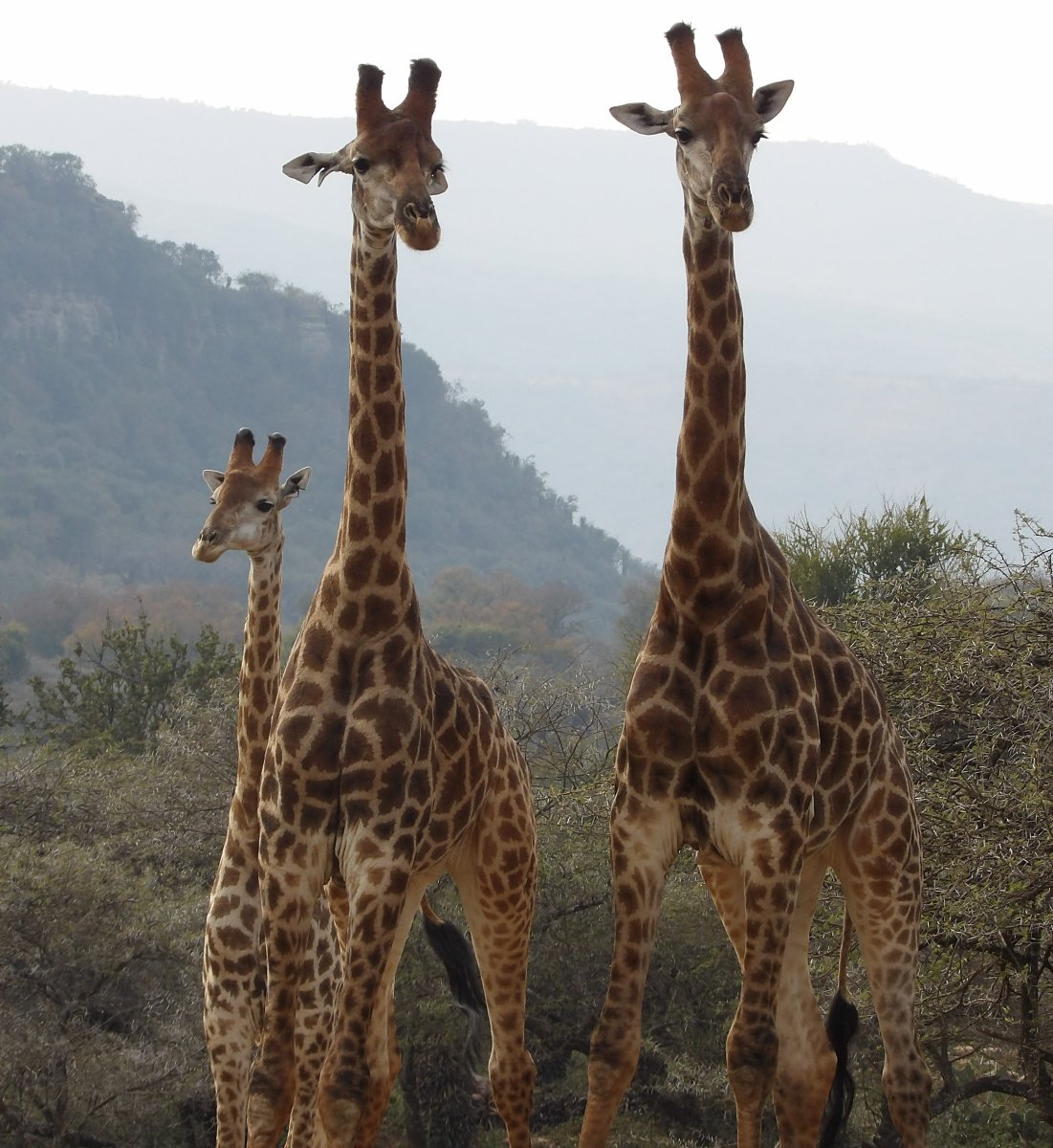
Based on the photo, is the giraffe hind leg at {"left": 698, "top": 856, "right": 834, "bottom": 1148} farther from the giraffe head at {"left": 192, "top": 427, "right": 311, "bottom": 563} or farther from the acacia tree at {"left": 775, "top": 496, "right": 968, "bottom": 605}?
the acacia tree at {"left": 775, "top": 496, "right": 968, "bottom": 605}

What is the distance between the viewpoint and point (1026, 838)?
339 inches

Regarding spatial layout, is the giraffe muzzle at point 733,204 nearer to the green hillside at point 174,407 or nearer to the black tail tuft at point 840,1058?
the black tail tuft at point 840,1058

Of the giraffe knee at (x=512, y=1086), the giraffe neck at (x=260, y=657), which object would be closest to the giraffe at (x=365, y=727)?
the giraffe knee at (x=512, y=1086)

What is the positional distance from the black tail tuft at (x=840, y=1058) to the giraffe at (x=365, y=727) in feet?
5.51

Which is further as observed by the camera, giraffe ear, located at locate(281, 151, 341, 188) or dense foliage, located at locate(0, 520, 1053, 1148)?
dense foliage, located at locate(0, 520, 1053, 1148)

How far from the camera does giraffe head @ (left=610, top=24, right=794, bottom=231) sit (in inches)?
202

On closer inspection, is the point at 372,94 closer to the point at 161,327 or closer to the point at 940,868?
the point at 940,868

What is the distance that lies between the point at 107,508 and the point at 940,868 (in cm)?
6976

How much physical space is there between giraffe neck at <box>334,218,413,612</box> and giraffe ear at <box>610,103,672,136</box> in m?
0.90

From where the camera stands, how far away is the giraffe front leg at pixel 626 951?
5.39 m

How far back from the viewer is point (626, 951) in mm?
5398

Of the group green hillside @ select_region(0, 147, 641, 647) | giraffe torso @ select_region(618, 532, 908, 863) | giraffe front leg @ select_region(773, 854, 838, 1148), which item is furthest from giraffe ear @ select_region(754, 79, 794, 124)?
green hillside @ select_region(0, 147, 641, 647)

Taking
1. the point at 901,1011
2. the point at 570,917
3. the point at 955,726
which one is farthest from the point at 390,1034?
the point at 570,917

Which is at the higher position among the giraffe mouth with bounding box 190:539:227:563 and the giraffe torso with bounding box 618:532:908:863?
the giraffe mouth with bounding box 190:539:227:563
